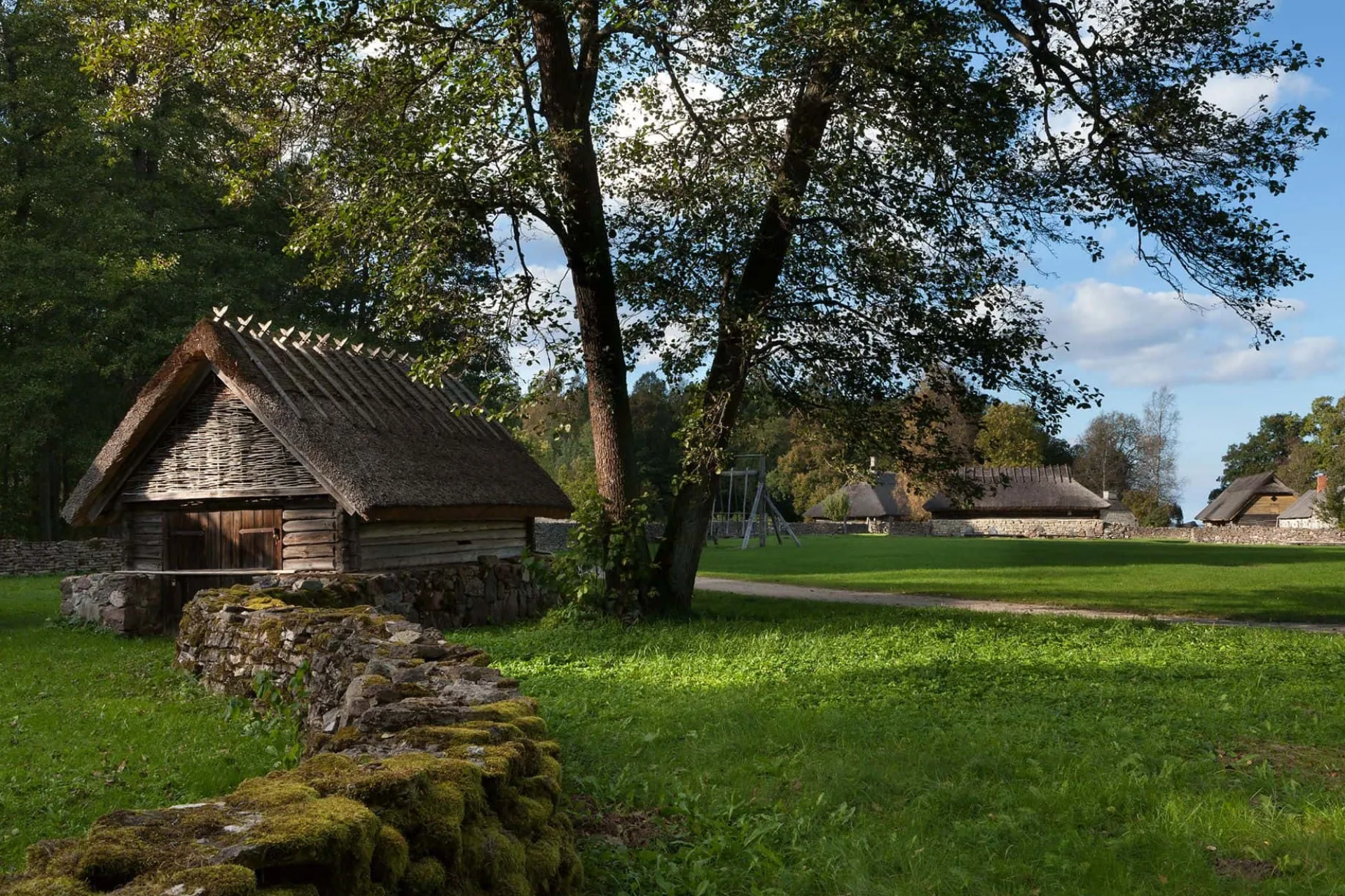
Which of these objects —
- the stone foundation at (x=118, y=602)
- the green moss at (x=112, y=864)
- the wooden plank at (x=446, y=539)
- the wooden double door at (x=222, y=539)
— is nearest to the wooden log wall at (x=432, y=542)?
the wooden plank at (x=446, y=539)

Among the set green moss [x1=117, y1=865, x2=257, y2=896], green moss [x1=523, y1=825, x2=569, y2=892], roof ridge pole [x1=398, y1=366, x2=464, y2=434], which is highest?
roof ridge pole [x1=398, y1=366, x2=464, y2=434]

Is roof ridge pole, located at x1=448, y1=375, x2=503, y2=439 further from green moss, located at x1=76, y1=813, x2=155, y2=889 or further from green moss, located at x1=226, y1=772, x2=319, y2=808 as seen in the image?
green moss, located at x1=76, y1=813, x2=155, y2=889

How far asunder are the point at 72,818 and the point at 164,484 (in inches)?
535

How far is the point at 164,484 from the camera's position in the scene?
62.5 ft

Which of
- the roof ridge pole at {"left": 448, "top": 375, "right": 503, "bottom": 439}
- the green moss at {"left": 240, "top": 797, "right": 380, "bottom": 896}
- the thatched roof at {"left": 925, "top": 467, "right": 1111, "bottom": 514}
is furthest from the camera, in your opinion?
the thatched roof at {"left": 925, "top": 467, "right": 1111, "bottom": 514}

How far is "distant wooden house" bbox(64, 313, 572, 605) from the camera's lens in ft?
56.7

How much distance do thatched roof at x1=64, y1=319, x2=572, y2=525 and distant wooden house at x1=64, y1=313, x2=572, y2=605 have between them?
31mm

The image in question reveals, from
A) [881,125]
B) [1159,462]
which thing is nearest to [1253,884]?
[881,125]

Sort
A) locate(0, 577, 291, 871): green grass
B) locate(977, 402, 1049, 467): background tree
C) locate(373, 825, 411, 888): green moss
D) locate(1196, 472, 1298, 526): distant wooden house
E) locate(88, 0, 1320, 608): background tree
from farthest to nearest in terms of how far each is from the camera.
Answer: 1. locate(1196, 472, 1298, 526): distant wooden house
2. locate(977, 402, 1049, 467): background tree
3. locate(88, 0, 1320, 608): background tree
4. locate(0, 577, 291, 871): green grass
5. locate(373, 825, 411, 888): green moss

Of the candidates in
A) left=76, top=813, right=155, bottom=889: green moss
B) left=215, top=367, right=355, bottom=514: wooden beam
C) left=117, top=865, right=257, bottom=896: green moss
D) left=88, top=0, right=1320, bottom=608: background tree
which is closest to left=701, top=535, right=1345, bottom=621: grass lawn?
left=88, top=0, right=1320, bottom=608: background tree

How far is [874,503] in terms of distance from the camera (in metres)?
76.6

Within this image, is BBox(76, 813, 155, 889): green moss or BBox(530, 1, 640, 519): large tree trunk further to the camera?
BBox(530, 1, 640, 519): large tree trunk

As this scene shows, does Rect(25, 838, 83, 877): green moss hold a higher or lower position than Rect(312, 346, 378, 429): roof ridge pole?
lower

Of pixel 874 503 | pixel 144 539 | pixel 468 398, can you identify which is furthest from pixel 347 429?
pixel 874 503
